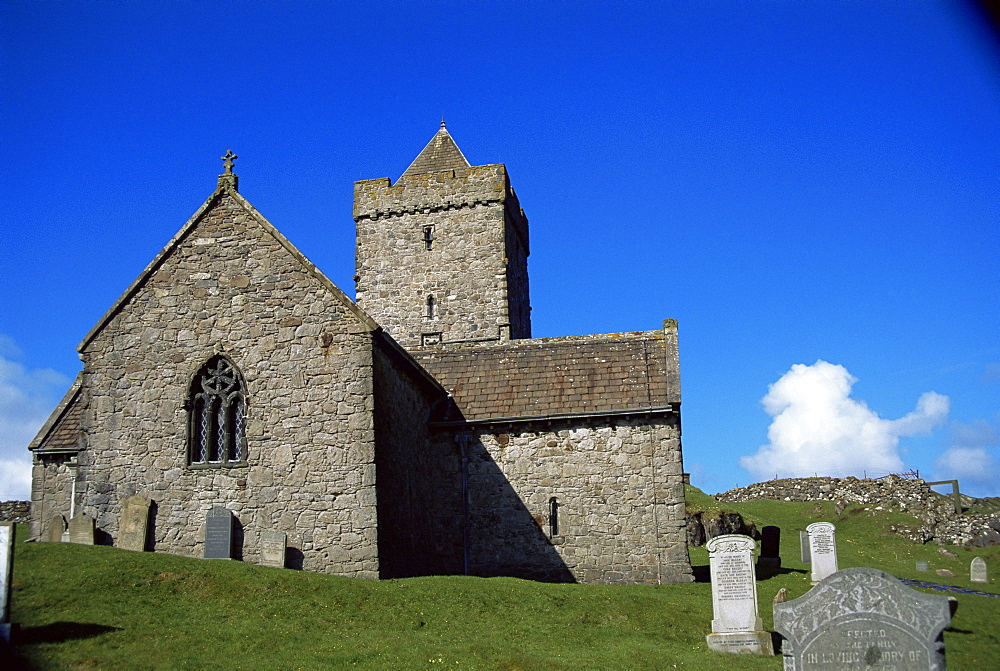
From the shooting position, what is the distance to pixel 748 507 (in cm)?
4162

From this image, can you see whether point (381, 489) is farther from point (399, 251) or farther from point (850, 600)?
point (399, 251)

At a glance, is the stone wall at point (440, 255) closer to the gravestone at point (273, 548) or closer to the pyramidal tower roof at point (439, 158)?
the pyramidal tower roof at point (439, 158)

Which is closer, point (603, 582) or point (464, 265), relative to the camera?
point (603, 582)

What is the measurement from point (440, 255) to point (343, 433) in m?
17.9

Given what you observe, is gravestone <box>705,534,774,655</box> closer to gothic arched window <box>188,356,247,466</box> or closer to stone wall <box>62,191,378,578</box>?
stone wall <box>62,191,378,578</box>

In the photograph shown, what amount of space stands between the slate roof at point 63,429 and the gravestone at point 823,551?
64.9ft

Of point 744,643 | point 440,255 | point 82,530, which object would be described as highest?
point 440,255

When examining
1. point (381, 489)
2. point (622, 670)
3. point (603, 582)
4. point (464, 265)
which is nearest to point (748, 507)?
point (464, 265)

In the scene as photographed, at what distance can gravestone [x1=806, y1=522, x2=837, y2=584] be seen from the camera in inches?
821

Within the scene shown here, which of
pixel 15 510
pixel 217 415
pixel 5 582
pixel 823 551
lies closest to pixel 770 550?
pixel 823 551

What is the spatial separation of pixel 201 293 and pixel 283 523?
5.68 metres

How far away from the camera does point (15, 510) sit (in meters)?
33.6

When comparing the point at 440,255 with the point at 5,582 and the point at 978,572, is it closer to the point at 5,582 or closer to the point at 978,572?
the point at 978,572

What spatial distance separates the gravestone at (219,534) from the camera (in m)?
17.8
